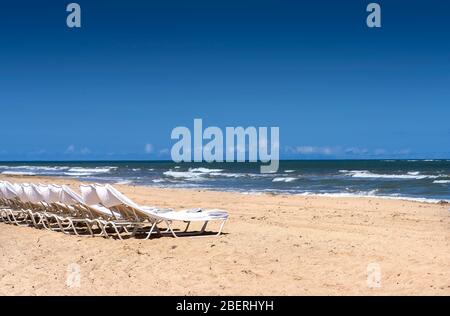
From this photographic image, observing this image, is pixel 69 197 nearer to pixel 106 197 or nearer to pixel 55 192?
pixel 55 192

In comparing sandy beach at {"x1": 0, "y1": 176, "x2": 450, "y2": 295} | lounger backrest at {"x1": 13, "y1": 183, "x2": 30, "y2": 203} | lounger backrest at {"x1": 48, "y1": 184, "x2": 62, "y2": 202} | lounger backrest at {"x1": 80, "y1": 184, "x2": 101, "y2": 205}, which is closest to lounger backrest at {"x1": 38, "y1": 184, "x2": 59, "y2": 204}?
lounger backrest at {"x1": 48, "y1": 184, "x2": 62, "y2": 202}

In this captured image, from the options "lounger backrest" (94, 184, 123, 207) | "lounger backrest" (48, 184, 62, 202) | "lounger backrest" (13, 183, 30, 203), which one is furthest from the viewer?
"lounger backrest" (13, 183, 30, 203)

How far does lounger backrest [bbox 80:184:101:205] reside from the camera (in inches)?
400

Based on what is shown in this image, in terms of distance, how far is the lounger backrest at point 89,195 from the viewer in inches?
400

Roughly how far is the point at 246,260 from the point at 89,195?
11.7ft

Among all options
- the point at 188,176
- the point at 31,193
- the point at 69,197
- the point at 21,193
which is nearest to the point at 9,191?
the point at 21,193

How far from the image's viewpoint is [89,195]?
1029 centimetres

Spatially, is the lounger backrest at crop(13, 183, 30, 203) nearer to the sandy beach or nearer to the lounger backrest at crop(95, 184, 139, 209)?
the sandy beach

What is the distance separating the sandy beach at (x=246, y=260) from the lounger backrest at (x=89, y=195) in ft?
2.15

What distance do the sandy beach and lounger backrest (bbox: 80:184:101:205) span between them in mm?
654

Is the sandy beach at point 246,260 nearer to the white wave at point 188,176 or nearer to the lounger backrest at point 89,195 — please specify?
the lounger backrest at point 89,195

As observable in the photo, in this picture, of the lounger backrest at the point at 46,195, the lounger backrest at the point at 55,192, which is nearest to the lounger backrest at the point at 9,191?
the lounger backrest at the point at 46,195
